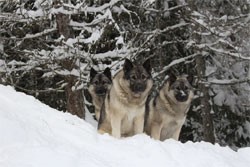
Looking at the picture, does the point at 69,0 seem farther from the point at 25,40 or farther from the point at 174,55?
the point at 174,55

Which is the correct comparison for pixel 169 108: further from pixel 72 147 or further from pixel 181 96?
pixel 72 147

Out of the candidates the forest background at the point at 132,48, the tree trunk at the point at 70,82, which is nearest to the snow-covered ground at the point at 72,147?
the forest background at the point at 132,48

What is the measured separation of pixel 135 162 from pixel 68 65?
692 centimetres

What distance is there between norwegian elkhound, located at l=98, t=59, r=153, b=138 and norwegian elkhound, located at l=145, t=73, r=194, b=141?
0.58 metres

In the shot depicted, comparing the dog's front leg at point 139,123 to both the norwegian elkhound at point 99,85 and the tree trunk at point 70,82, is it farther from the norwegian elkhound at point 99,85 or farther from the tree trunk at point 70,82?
the tree trunk at point 70,82

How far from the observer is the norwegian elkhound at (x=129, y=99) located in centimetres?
893

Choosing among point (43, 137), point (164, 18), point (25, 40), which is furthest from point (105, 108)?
point (164, 18)

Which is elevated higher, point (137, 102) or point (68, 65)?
point (137, 102)

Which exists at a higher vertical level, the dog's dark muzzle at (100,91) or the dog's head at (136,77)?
the dog's head at (136,77)

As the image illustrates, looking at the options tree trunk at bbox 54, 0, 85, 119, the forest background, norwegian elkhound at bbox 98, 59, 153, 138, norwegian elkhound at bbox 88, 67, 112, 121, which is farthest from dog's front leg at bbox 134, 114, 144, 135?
tree trunk at bbox 54, 0, 85, 119

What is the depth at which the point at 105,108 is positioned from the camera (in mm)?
9359

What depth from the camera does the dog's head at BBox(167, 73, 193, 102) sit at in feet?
31.7

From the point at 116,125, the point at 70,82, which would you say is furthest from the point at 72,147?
the point at 70,82

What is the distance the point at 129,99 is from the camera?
8.97m
